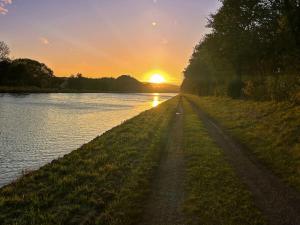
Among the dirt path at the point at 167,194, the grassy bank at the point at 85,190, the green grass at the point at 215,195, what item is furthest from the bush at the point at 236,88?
the dirt path at the point at 167,194

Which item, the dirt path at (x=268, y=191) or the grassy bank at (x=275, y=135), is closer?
the dirt path at (x=268, y=191)

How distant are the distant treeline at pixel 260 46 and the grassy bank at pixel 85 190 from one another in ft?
62.0

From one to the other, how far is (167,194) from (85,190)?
3037 mm

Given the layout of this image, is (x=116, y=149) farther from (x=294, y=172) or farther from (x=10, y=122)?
(x=10, y=122)

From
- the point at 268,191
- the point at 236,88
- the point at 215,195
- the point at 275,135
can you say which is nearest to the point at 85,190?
the point at 215,195

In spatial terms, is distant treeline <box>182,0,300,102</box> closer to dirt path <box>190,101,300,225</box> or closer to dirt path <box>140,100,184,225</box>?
dirt path <box>190,101,300,225</box>

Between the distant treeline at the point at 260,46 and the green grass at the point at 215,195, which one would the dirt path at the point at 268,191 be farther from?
the distant treeline at the point at 260,46

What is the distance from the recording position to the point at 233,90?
53094 mm

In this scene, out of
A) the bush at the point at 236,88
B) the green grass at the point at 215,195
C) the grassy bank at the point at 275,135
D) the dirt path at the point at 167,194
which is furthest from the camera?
the bush at the point at 236,88

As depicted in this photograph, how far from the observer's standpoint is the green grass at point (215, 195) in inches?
370

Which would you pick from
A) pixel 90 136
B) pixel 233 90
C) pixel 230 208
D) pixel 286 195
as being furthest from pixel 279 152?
pixel 233 90

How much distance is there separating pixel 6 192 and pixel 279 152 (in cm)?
1354

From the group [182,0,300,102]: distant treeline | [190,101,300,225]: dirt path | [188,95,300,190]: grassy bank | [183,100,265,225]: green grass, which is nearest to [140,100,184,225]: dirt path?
[183,100,265,225]: green grass

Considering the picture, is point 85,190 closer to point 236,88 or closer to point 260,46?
point 260,46
